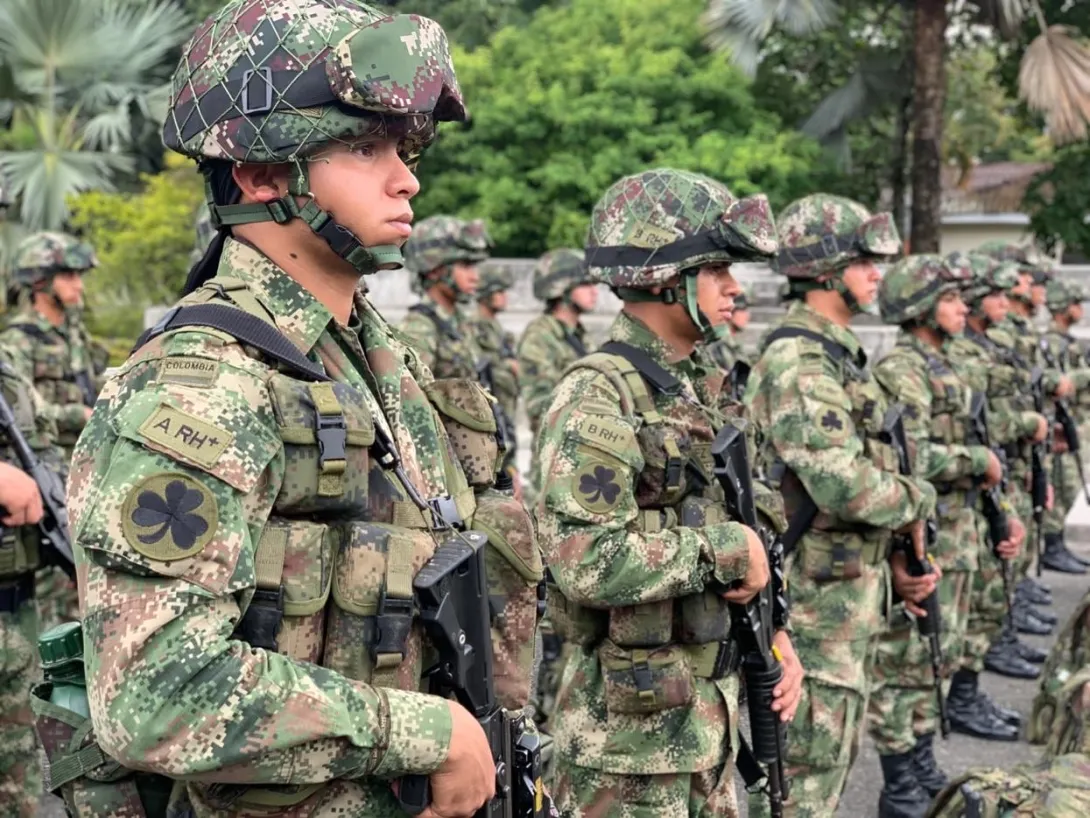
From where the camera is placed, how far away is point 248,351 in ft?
5.80

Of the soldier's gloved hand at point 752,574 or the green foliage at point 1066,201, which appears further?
the green foliage at point 1066,201

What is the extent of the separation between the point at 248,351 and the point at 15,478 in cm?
233

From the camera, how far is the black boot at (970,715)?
20.4 ft

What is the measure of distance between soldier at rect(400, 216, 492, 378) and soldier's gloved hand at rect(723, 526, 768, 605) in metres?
4.97

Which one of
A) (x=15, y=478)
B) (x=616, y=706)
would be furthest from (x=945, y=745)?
(x=15, y=478)

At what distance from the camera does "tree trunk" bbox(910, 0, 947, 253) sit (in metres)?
14.0

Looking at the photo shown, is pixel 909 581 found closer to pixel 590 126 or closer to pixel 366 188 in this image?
pixel 366 188

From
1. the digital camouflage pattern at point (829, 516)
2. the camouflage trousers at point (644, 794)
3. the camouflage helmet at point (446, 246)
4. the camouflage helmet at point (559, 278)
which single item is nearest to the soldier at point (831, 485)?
the digital camouflage pattern at point (829, 516)

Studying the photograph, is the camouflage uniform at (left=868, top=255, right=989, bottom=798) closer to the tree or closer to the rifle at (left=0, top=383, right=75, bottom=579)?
the rifle at (left=0, top=383, right=75, bottom=579)

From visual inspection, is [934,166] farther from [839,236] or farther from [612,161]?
[839,236]

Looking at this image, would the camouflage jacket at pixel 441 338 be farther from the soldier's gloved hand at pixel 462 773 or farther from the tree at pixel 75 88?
the tree at pixel 75 88

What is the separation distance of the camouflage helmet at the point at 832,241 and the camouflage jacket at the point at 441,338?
3372 millimetres

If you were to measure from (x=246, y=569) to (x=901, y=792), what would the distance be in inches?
167

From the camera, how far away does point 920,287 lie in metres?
6.07
